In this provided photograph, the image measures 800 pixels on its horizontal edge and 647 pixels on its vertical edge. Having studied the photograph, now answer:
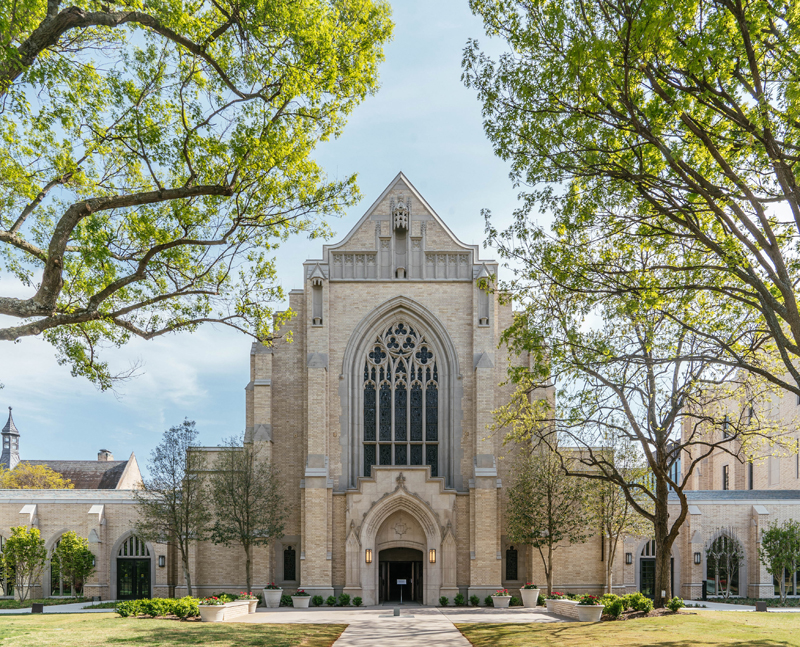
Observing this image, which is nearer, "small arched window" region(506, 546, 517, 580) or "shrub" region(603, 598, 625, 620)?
"shrub" region(603, 598, 625, 620)

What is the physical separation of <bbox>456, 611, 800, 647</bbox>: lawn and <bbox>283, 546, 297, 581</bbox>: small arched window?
480 inches

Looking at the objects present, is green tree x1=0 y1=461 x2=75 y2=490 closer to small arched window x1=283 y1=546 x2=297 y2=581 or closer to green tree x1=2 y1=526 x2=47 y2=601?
green tree x1=2 y1=526 x2=47 y2=601

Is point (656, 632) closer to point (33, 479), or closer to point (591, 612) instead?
point (591, 612)

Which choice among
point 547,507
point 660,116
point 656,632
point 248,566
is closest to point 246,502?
point 248,566

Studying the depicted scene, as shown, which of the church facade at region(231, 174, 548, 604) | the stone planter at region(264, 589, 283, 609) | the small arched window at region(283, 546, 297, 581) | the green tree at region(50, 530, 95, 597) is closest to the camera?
the stone planter at region(264, 589, 283, 609)

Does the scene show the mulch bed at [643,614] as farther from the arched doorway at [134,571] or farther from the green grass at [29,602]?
the green grass at [29,602]

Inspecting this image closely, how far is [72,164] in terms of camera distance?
507 inches

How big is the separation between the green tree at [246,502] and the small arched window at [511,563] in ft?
33.5

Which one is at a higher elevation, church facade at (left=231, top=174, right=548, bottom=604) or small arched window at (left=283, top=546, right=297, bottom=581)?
church facade at (left=231, top=174, right=548, bottom=604)

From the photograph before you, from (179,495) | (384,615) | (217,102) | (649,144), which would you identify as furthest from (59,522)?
(649,144)

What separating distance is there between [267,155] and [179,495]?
2109 centimetres

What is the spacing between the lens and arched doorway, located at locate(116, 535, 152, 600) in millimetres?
33938

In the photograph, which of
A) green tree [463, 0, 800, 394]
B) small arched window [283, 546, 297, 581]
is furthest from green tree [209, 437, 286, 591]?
green tree [463, 0, 800, 394]

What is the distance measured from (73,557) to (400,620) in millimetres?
17140
